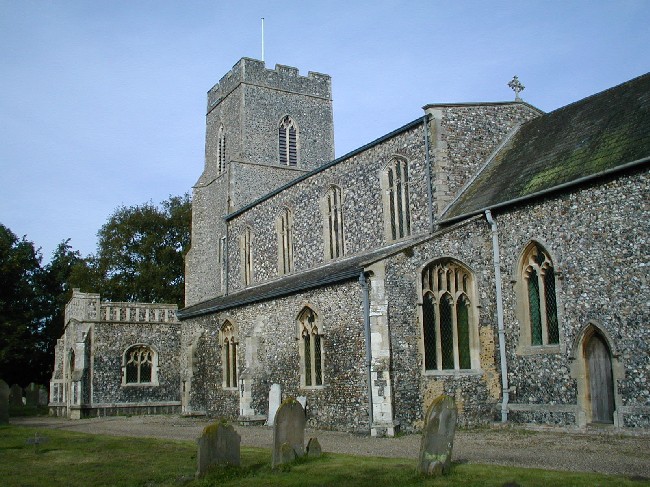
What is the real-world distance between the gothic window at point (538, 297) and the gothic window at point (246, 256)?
15934 millimetres

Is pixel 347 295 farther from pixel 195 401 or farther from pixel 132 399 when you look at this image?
pixel 132 399

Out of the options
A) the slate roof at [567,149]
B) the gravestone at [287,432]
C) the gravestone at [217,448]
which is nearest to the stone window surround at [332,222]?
the slate roof at [567,149]

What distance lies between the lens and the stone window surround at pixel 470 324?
56.1 ft

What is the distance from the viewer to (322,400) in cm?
1895

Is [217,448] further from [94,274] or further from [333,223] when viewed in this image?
[94,274]

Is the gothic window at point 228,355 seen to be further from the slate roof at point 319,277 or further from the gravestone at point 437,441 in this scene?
the gravestone at point 437,441

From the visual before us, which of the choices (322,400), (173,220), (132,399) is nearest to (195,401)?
(132,399)

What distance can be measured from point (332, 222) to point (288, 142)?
575 inches

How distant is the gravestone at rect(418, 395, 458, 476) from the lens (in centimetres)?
961

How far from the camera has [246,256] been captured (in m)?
31.6

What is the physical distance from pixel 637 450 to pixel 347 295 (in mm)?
8359

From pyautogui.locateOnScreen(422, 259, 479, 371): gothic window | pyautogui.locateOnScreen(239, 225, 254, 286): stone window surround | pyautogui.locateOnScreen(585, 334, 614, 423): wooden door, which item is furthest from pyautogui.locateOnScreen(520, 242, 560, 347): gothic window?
pyautogui.locateOnScreen(239, 225, 254, 286): stone window surround

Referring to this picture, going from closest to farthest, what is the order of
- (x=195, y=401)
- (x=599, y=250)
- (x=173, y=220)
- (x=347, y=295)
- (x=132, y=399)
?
(x=599, y=250) < (x=347, y=295) < (x=195, y=401) < (x=132, y=399) < (x=173, y=220)

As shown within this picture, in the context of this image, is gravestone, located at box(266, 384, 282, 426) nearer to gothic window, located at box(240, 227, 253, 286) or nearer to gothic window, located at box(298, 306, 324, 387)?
gothic window, located at box(298, 306, 324, 387)
